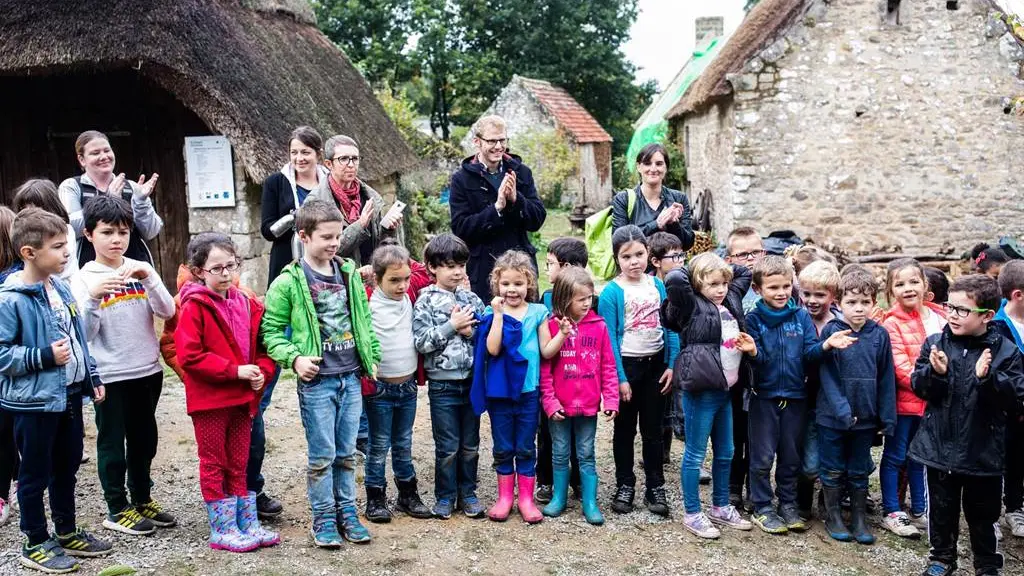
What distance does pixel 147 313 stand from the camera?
4.04m

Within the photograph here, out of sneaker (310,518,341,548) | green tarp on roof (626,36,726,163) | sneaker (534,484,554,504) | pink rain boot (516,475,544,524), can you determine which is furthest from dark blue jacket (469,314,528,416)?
green tarp on roof (626,36,726,163)

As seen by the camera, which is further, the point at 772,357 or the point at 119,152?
the point at 119,152

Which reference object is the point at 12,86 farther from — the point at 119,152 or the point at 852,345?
the point at 852,345

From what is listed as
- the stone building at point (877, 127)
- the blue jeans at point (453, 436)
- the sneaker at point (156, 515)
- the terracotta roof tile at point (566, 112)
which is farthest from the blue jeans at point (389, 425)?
the terracotta roof tile at point (566, 112)

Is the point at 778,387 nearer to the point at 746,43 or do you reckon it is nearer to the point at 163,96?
the point at 163,96

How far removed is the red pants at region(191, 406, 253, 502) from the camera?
380cm

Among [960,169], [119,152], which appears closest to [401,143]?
[119,152]

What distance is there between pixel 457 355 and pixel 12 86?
23.7ft

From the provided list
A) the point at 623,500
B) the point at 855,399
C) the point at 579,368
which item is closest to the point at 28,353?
the point at 579,368

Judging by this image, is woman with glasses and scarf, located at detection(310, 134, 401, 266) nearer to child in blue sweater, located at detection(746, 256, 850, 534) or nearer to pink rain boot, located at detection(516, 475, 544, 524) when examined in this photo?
pink rain boot, located at detection(516, 475, 544, 524)

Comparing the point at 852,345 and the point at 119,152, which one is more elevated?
the point at 119,152

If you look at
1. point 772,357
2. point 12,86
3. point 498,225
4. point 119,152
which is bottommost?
point 772,357

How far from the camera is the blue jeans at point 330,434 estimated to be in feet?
12.8

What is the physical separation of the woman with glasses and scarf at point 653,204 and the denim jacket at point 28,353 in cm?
289
